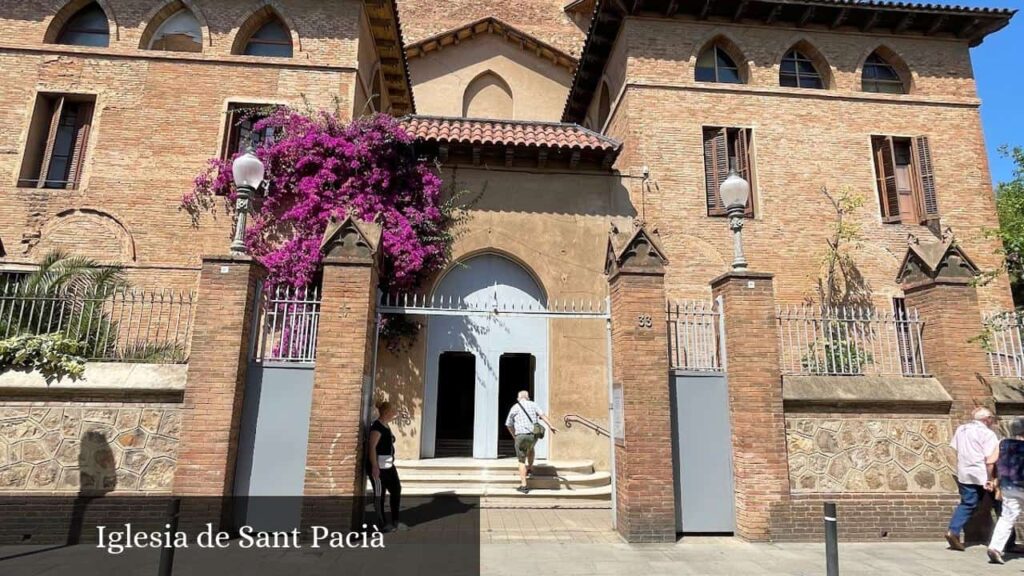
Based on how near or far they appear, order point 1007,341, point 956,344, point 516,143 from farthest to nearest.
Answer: point 516,143, point 1007,341, point 956,344

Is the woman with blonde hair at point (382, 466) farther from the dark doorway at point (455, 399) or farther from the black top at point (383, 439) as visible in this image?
the dark doorway at point (455, 399)

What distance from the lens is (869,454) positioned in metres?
7.11

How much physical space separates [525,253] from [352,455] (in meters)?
6.19

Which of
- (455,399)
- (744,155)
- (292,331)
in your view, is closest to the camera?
(292,331)

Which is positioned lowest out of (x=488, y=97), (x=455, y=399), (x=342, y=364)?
(x=455, y=399)

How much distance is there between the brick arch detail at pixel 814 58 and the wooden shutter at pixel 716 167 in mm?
2226

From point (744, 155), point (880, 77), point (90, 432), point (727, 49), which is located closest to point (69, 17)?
point (90, 432)

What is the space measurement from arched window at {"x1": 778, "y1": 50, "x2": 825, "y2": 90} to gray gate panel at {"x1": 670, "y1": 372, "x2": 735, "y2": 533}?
375 inches

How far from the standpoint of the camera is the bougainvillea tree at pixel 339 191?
1094 centimetres

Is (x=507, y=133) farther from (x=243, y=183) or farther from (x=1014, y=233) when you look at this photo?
(x=1014, y=233)

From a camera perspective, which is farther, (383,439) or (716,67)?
(716,67)

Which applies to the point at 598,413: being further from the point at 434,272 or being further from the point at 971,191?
the point at 971,191

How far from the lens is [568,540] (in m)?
6.75

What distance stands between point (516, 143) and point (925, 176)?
9.53 m
